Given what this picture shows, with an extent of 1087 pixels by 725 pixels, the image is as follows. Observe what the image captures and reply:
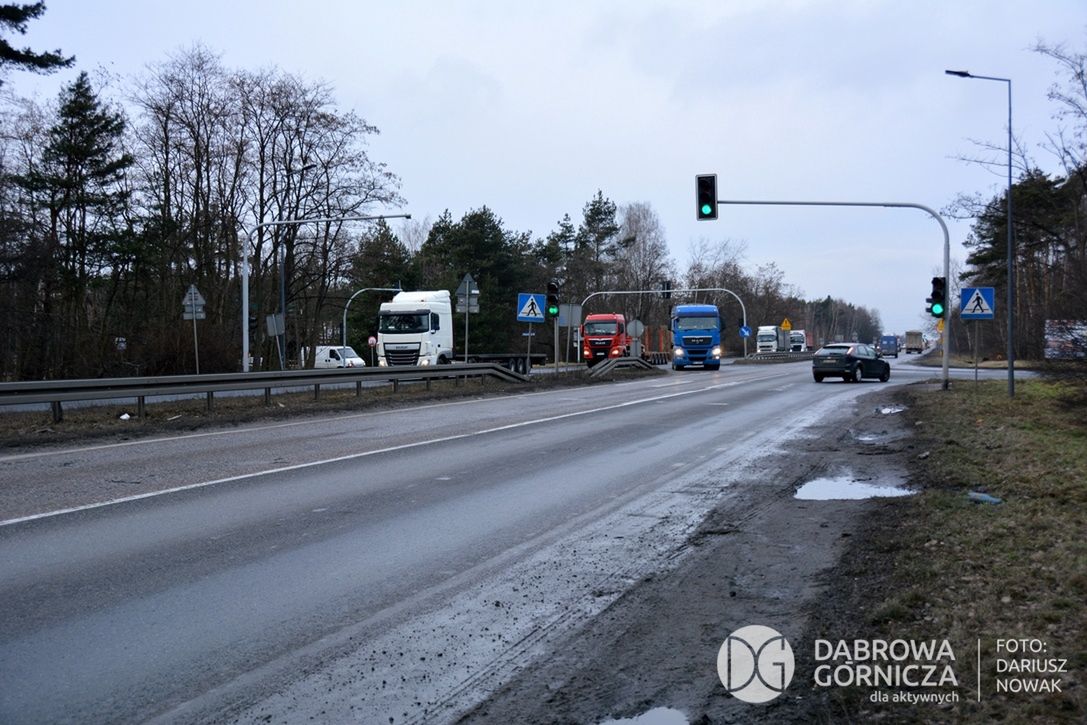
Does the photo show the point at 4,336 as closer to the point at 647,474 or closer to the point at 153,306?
the point at 153,306

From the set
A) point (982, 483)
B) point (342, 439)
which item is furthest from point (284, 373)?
point (982, 483)

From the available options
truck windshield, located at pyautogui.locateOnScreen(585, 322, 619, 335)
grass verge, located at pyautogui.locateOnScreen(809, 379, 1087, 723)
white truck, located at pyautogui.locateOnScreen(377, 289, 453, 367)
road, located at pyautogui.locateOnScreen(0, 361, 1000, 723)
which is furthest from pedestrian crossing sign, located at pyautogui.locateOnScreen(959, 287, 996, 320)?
truck windshield, located at pyautogui.locateOnScreen(585, 322, 619, 335)

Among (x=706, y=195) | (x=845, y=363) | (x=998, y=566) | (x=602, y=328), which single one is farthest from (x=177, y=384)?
(x=602, y=328)

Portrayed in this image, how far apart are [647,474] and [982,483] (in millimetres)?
3756

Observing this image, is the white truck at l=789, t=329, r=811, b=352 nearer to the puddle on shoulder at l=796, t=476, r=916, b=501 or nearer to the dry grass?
the dry grass

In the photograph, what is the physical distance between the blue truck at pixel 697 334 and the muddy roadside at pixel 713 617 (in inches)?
1485

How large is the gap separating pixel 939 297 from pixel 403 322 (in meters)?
19.8

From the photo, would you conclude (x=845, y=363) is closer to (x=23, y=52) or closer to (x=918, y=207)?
(x=918, y=207)

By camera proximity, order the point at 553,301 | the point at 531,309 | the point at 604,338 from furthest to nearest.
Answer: the point at 604,338 → the point at 531,309 → the point at 553,301

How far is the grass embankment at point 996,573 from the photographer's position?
161 inches

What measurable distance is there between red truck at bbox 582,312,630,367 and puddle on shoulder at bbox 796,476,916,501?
40.0 metres

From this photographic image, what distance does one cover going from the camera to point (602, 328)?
51469 mm

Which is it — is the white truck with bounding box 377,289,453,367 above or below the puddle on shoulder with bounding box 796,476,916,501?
above

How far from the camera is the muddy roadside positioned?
4.22 metres
